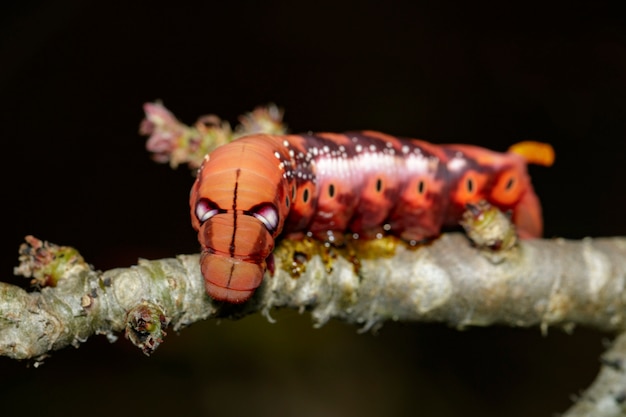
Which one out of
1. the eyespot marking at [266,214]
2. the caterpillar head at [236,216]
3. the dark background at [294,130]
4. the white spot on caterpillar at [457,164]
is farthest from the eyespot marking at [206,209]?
the dark background at [294,130]

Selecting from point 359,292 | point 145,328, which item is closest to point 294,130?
point 359,292

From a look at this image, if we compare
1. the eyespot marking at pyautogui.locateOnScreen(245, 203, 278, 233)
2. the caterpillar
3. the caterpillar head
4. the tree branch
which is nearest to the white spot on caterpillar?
the caterpillar

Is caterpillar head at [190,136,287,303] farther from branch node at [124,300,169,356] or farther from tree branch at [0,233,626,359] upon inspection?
branch node at [124,300,169,356]

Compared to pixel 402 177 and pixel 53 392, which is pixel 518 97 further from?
pixel 53 392

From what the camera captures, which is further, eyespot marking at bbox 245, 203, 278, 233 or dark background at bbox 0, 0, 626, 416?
dark background at bbox 0, 0, 626, 416

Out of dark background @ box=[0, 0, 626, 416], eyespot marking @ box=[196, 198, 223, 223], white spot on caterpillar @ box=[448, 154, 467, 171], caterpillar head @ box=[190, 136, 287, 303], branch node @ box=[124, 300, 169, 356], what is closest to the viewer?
branch node @ box=[124, 300, 169, 356]

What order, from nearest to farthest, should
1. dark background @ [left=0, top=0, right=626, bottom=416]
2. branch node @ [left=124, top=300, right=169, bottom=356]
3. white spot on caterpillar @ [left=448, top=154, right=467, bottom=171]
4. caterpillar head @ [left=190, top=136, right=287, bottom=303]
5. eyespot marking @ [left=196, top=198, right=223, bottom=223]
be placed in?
branch node @ [left=124, top=300, right=169, bottom=356] → caterpillar head @ [left=190, top=136, right=287, bottom=303] → eyespot marking @ [left=196, top=198, right=223, bottom=223] → white spot on caterpillar @ [left=448, top=154, right=467, bottom=171] → dark background @ [left=0, top=0, right=626, bottom=416]

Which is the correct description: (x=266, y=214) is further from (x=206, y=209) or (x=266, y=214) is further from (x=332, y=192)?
(x=332, y=192)
